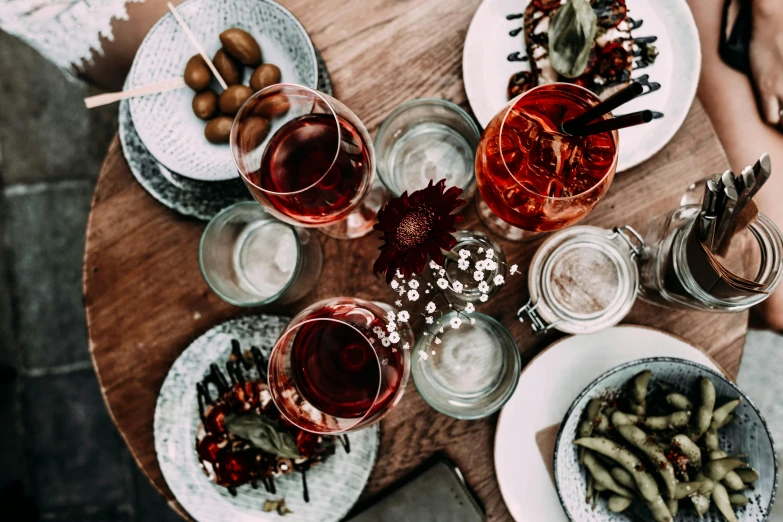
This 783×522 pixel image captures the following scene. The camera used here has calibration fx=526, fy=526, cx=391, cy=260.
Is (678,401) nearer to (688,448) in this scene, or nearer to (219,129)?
(688,448)

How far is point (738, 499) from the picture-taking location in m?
0.84

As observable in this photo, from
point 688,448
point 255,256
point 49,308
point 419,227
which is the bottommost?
point 688,448

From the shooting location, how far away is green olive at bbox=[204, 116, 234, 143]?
95 cm

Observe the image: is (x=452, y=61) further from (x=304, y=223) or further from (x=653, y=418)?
(x=653, y=418)

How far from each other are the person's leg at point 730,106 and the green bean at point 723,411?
1.90 feet

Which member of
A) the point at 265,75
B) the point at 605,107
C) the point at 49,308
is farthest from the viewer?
the point at 49,308

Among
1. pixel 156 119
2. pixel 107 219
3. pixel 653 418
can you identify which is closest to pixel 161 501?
pixel 107 219

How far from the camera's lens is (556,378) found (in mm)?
917

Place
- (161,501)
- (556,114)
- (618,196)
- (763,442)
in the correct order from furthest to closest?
(161,501), (618,196), (763,442), (556,114)

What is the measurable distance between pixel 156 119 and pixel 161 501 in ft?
4.67

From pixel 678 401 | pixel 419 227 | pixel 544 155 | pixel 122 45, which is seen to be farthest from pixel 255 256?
pixel 678 401

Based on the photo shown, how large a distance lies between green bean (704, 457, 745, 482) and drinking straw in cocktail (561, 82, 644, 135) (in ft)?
1.89

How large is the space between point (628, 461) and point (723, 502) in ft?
0.52

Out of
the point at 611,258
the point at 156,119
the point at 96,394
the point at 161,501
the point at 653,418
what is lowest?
the point at 161,501
